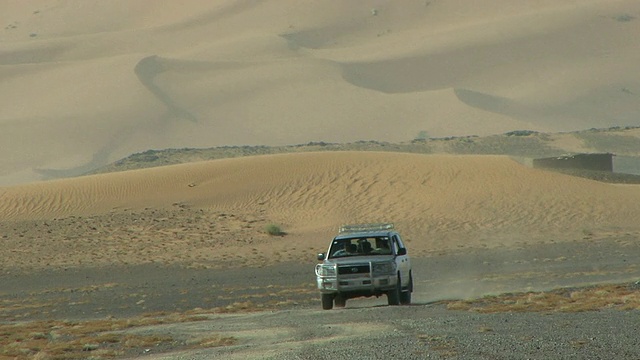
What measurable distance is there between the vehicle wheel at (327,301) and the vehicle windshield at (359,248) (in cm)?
70

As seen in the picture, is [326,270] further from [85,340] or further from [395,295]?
[85,340]

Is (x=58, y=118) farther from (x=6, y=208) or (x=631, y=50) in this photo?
(x=6, y=208)

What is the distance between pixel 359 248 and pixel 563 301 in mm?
3902

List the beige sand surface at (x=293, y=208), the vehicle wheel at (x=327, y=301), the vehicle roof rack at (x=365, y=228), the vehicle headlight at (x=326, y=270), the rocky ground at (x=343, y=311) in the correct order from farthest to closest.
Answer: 1. the beige sand surface at (x=293, y=208)
2. the vehicle roof rack at (x=365, y=228)
3. the vehicle wheel at (x=327, y=301)
4. the vehicle headlight at (x=326, y=270)
5. the rocky ground at (x=343, y=311)

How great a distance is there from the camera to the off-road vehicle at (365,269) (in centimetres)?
2266

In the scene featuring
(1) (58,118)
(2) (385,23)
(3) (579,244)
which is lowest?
(3) (579,244)

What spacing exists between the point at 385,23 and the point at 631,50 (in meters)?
37.0

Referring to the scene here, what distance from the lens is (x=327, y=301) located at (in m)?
23.6

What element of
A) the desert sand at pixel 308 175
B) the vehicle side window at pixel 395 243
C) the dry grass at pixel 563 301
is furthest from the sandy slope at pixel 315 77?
the dry grass at pixel 563 301

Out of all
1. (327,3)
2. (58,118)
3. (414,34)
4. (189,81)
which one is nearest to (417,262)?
(58,118)

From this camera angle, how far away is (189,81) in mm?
125375

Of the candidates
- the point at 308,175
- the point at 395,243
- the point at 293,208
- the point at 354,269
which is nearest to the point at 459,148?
the point at 308,175

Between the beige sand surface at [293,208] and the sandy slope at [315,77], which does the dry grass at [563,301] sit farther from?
the sandy slope at [315,77]

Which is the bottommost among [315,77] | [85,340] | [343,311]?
[343,311]
